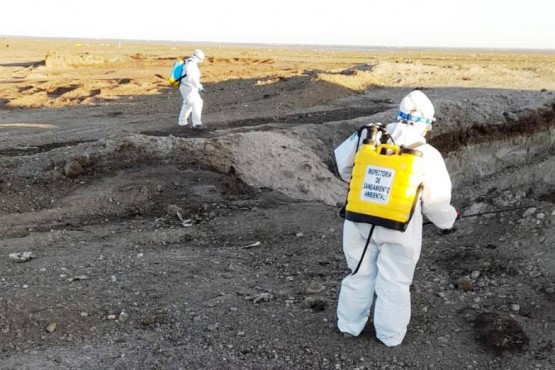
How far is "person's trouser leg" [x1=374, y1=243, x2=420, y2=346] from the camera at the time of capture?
484cm

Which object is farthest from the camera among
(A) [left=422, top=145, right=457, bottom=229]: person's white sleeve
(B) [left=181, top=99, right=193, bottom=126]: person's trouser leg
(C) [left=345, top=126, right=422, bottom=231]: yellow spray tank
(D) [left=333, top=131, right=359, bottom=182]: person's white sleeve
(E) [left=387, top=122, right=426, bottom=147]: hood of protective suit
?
(B) [left=181, top=99, right=193, bottom=126]: person's trouser leg

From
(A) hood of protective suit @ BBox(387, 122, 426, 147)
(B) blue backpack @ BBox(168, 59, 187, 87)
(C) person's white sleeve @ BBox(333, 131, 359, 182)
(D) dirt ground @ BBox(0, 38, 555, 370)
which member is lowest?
(D) dirt ground @ BBox(0, 38, 555, 370)

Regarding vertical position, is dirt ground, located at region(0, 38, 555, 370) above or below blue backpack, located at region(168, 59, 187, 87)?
below

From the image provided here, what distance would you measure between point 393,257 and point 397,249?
0.26 ft

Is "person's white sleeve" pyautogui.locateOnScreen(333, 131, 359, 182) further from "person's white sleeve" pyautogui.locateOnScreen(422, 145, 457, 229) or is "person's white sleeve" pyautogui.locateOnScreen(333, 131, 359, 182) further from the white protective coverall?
"person's white sleeve" pyautogui.locateOnScreen(422, 145, 457, 229)

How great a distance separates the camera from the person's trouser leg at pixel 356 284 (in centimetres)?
499

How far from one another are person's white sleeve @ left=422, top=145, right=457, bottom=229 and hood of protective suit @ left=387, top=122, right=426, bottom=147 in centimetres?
14

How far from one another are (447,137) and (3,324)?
43.5 feet

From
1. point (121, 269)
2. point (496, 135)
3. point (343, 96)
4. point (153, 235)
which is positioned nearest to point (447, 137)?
→ point (496, 135)

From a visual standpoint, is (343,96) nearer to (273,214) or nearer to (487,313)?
(273,214)

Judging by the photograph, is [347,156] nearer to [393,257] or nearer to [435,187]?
[435,187]

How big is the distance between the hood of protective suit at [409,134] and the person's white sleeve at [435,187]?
14 centimetres

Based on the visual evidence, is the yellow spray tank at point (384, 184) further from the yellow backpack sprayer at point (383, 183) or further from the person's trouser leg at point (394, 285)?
the person's trouser leg at point (394, 285)

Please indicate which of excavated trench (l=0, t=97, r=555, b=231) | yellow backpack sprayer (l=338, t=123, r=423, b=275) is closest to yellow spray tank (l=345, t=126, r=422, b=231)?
yellow backpack sprayer (l=338, t=123, r=423, b=275)
